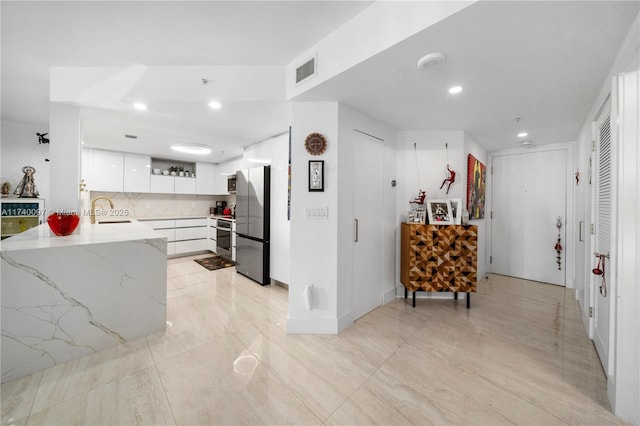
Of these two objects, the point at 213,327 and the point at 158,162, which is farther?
the point at 158,162

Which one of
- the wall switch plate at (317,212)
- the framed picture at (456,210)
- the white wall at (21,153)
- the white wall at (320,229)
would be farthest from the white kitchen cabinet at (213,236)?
the framed picture at (456,210)

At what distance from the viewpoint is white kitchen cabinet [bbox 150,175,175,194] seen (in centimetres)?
519

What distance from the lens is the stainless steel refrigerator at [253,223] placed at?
3725 millimetres

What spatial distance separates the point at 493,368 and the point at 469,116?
2.46m

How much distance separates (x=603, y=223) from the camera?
78.7 inches

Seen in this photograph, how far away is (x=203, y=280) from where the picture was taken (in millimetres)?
3926

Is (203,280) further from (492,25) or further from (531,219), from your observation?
(531,219)

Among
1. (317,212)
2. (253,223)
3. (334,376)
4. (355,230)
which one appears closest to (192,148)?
(253,223)

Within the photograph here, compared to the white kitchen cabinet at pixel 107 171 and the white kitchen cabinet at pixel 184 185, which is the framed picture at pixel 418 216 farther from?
the white kitchen cabinet at pixel 107 171

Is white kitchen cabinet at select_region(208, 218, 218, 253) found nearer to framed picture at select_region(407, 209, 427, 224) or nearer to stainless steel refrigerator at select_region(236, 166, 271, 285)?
stainless steel refrigerator at select_region(236, 166, 271, 285)

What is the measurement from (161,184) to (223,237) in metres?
1.78

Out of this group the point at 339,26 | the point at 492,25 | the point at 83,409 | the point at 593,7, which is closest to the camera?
the point at 593,7

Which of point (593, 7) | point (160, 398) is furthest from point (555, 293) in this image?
point (160, 398)

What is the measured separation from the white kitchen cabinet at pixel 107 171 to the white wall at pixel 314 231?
436 centimetres
